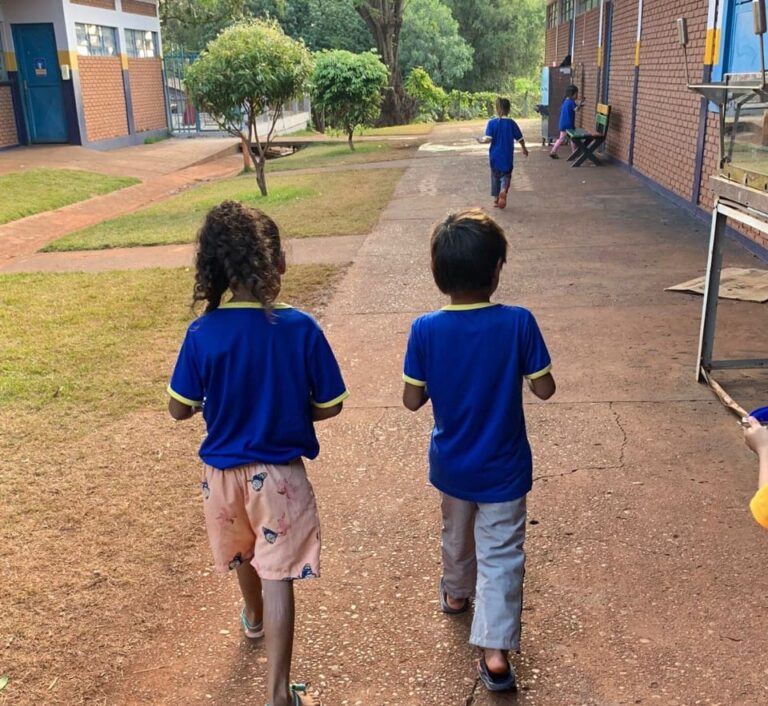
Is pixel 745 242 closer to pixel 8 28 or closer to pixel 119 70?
pixel 8 28

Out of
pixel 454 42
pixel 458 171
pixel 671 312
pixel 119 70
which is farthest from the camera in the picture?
pixel 454 42

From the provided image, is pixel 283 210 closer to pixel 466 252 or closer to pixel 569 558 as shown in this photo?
pixel 569 558

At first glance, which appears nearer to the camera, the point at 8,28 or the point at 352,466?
the point at 352,466

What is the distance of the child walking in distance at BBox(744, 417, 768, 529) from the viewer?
74.9 inches

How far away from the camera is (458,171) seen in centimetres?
1592

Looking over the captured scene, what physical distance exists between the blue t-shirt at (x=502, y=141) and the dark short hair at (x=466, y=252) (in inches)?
350

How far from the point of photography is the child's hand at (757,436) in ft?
6.78

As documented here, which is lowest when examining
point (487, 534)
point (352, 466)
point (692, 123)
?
point (352, 466)

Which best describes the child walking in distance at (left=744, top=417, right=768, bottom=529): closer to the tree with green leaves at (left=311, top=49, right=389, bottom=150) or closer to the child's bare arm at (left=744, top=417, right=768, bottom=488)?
the child's bare arm at (left=744, top=417, right=768, bottom=488)

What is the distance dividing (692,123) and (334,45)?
2929cm

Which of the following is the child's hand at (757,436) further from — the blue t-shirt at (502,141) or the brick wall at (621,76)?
the brick wall at (621,76)

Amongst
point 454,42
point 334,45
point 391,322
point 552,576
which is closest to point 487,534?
point 552,576

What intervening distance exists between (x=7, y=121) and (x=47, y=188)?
742cm

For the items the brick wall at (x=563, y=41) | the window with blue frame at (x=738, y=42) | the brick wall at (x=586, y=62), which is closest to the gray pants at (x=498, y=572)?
the window with blue frame at (x=738, y=42)
